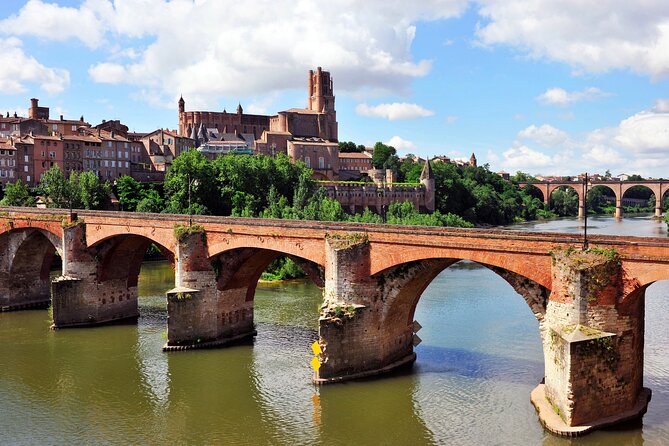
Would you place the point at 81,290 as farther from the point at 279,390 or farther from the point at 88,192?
the point at 88,192

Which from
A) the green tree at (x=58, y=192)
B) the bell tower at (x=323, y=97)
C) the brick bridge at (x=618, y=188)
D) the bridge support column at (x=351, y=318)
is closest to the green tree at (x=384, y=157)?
the bell tower at (x=323, y=97)

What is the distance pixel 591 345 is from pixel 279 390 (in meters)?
10.7

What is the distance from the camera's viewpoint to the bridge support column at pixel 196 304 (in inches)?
1121

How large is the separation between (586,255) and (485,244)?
329cm

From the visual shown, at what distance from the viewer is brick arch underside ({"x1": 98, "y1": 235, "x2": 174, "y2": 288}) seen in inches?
1355

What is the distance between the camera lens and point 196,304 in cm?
2884

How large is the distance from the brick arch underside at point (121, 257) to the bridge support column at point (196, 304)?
532cm

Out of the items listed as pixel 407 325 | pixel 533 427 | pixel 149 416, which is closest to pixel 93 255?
pixel 149 416

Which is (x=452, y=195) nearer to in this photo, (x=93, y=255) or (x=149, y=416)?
(x=93, y=255)

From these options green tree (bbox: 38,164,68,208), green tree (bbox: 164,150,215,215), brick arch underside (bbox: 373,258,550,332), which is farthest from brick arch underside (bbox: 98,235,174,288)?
green tree (bbox: 38,164,68,208)

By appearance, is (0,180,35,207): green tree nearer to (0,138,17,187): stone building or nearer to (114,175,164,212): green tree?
(0,138,17,187): stone building

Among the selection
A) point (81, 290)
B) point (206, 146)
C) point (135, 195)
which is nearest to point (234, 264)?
point (81, 290)

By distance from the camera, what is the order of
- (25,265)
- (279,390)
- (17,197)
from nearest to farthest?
(279,390) → (25,265) → (17,197)

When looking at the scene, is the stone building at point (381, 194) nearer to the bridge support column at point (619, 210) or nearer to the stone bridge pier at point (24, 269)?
the bridge support column at point (619, 210)
